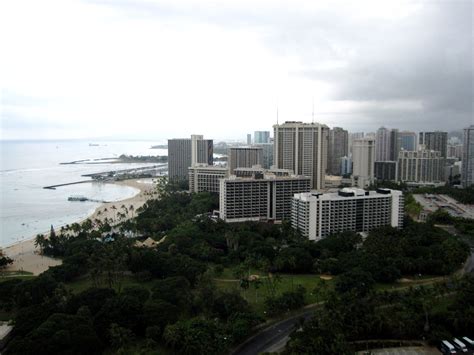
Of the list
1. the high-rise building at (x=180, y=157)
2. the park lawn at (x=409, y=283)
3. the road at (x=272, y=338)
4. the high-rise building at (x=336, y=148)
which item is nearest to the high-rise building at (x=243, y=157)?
the high-rise building at (x=180, y=157)

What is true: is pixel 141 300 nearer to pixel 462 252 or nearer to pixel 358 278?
pixel 358 278

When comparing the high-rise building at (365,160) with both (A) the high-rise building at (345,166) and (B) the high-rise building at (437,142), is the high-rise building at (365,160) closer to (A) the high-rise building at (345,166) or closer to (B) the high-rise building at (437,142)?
(A) the high-rise building at (345,166)

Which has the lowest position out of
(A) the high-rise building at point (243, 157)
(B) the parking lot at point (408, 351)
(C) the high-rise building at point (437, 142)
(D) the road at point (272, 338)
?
(D) the road at point (272, 338)

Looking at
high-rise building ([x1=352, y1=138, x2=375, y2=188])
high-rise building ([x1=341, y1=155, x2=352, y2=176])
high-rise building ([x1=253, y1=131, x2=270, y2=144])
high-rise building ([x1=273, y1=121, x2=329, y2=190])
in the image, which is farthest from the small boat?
high-rise building ([x1=253, y1=131, x2=270, y2=144])

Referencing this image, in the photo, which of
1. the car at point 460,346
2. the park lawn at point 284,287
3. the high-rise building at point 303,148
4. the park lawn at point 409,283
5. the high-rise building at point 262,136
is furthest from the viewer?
the high-rise building at point 262,136

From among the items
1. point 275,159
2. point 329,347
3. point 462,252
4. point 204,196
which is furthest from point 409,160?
point 329,347

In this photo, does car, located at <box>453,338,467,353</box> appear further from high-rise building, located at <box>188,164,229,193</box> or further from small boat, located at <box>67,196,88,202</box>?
small boat, located at <box>67,196,88,202</box>

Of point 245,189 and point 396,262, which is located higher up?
point 245,189

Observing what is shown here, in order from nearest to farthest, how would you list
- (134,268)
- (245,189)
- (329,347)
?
(329,347) → (134,268) → (245,189)
